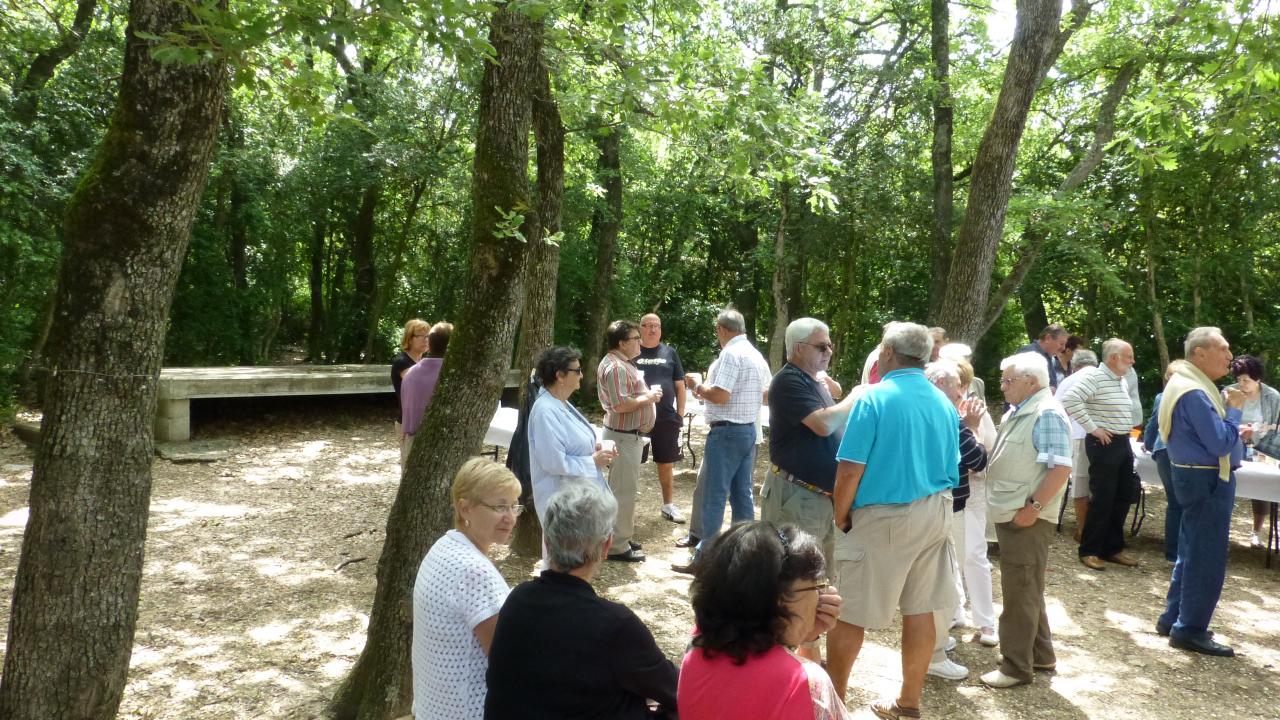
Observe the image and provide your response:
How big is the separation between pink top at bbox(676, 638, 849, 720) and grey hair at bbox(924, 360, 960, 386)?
261 cm

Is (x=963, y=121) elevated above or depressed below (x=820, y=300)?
above

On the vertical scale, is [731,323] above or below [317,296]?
below

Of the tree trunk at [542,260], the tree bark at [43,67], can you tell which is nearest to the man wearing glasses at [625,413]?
the tree trunk at [542,260]

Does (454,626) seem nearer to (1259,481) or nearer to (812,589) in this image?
(812,589)

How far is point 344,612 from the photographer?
5387 millimetres

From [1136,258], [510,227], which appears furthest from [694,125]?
[1136,258]

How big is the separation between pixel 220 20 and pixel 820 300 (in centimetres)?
1402

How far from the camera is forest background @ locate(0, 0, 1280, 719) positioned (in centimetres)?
312

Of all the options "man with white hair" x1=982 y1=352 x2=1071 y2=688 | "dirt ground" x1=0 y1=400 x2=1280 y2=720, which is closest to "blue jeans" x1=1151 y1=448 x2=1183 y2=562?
"dirt ground" x1=0 y1=400 x2=1280 y2=720

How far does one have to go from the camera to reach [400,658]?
150 inches

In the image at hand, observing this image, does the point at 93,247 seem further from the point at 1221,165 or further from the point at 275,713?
the point at 1221,165

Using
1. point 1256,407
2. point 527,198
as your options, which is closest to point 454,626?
point 527,198

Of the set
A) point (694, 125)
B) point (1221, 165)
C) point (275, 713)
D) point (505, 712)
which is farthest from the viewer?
point (1221, 165)

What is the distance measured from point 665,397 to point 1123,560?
395 cm
